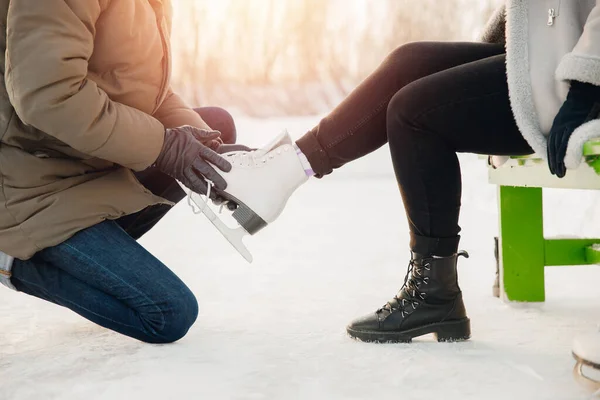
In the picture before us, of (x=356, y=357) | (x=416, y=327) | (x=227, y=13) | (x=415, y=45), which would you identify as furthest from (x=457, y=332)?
(x=227, y=13)

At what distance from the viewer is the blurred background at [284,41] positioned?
463 centimetres

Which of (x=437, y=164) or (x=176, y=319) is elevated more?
(x=437, y=164)

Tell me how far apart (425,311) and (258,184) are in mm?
339

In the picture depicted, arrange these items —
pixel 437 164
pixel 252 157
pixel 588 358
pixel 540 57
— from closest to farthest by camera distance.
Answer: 1. pixel 588 358
2. pixel 540 57
3. pixel 437 164
4. pixel 252 157

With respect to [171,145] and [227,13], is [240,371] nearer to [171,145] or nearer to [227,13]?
[171,145]

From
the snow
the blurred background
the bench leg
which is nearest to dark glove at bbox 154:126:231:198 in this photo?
the snow

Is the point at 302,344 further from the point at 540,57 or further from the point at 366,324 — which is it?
the point at 540,57

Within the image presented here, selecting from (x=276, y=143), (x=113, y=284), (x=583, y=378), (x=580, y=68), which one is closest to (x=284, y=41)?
(x=276, y=143)

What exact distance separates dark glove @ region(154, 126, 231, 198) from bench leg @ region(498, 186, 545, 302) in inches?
25.4

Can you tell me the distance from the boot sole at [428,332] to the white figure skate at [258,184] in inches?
9.5

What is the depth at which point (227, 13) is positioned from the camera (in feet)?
15.3

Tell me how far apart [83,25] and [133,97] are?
161 millimetres

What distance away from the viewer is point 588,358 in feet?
2.24

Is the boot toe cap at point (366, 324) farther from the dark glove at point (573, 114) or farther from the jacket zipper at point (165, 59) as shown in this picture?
the jacket zipper at point (165, 59)
